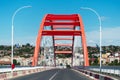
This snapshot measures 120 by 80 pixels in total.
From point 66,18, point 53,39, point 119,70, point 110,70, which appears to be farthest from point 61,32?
point 119,70

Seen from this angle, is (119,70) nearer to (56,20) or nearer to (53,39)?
(56,20)


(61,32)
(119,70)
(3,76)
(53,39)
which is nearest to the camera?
(3,76)

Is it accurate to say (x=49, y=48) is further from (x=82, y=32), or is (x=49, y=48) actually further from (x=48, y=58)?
(x=82, y=32)

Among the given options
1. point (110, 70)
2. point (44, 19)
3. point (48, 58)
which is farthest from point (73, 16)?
point (110, 70)

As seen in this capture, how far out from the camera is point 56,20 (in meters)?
124

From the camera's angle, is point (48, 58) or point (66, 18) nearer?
point (66, 18)

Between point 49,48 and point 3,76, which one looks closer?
point 3,76

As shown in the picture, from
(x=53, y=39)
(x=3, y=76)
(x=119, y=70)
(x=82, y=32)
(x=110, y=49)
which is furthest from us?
(x=110, y=49)

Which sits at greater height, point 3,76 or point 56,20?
point 56,20

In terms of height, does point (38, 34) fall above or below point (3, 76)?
above

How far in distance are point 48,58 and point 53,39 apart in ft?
34.7

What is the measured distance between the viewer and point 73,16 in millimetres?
118125

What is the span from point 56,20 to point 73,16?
7.61m

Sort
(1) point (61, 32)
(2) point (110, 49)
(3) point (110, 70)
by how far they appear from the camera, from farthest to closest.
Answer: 1. (2) point (110, 49)
2. (1) point (61, 32)
3. (3) point (110, 70)
